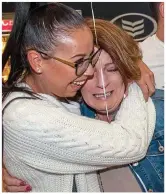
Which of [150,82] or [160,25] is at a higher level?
[160,25]

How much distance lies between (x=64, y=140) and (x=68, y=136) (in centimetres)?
1

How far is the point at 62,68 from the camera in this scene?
769 millimetres

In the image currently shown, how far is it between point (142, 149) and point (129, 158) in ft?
0.15

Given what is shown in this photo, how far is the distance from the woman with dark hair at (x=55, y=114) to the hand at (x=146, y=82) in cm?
4

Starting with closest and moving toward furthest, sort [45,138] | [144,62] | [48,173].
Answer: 1. [45,138]
2. [48,173]
3. [144,62]

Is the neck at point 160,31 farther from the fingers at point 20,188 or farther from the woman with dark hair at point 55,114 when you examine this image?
the fingers at point 20,188

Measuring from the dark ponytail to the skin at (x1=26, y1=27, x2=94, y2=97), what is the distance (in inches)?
0.8

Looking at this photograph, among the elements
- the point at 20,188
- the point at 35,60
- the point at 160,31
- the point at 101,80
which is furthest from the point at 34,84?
the point at 160,31

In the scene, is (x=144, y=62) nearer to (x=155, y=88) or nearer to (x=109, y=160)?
(x=155, y=88)

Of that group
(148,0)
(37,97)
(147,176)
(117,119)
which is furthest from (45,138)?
(148,0)

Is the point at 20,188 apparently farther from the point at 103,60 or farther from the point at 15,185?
the point at 103,60

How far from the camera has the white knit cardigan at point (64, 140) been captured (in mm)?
735

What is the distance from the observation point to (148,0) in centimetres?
91

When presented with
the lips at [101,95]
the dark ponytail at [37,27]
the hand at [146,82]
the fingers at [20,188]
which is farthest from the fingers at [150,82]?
the fingers at [20,188]
